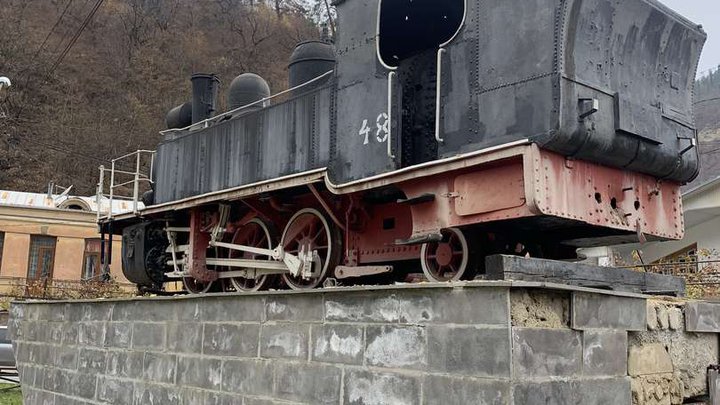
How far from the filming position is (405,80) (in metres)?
6.34

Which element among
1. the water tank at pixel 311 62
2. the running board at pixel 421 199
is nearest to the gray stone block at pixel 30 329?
the water tank at pixel 311 62

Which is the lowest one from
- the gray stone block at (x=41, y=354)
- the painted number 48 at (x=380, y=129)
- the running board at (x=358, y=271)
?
the gray stone block at (x=41, y=354)

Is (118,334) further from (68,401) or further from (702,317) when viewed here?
(702,317)

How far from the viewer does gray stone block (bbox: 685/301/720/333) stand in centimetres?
477

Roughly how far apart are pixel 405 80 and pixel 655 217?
2631 mm

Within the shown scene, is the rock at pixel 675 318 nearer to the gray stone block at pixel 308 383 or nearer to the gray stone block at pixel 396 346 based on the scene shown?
the gray stone block at pixel 396 346

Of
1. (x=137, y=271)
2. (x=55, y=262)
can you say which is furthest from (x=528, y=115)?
(x=55, y=262)

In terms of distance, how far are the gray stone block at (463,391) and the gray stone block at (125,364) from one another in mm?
3476

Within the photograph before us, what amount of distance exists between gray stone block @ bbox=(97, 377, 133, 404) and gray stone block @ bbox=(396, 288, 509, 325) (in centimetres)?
356

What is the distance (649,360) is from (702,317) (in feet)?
2.75

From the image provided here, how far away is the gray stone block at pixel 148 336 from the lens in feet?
19.5

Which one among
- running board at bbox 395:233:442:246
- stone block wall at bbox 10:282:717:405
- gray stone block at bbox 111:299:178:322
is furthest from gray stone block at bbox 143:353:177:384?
running board at bbox 395:233:442:246

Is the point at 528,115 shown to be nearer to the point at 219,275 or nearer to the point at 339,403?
the point at 339,403

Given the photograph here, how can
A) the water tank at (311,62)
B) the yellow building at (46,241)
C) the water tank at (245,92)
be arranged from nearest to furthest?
the water tank at (311,62), the water tank at (245,92), the yellow building at (46,241)
